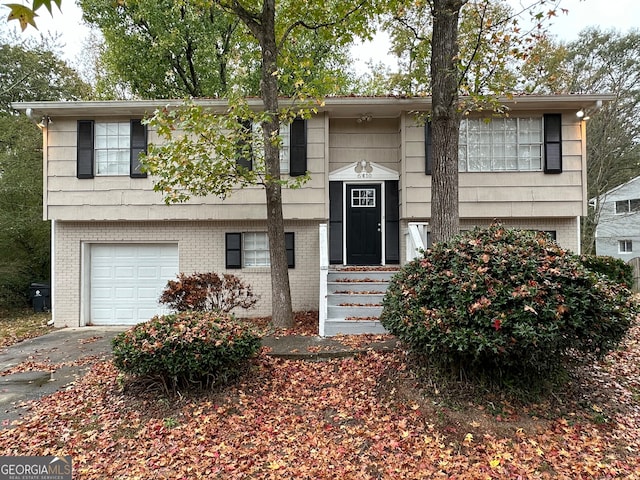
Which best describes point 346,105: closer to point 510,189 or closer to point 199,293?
point 510,189

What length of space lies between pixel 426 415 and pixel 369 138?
6.50 meters

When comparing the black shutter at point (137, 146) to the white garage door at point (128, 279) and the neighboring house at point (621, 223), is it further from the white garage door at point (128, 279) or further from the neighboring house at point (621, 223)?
the neighboring house at point (621, 223)

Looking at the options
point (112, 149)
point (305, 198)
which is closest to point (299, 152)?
point (305, 198)

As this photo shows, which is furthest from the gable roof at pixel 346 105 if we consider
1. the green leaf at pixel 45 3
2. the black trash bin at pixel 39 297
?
the green leaf at pixel 45 3

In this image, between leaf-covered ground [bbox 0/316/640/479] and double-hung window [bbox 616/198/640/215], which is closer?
leaf-covered ground [bbox 0/316/640/479]

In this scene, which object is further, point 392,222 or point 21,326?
point 21,326

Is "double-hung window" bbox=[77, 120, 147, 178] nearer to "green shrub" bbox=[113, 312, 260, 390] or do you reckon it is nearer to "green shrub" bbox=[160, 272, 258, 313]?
"green shrub" bbox=[160, 272, 258, 313]

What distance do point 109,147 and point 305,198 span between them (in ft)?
14.9

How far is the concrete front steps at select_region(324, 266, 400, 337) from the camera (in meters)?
5.84

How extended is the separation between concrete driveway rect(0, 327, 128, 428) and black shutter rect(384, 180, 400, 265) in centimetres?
585

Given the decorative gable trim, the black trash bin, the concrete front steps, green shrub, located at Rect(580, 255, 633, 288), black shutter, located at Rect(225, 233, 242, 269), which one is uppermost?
the decorative gable trim

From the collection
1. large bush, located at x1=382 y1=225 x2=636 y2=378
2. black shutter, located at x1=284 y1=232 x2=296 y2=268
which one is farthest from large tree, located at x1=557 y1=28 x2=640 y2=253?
large bush, located at x1=382 y1=225 x2=636 y2=378

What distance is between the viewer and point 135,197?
8250mm

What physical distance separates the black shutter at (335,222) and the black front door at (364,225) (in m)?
0.21
